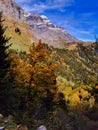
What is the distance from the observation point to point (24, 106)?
1767 inches

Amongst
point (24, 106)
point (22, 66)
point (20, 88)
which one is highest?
point (22, 66)

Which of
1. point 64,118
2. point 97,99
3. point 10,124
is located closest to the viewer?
point 10,124

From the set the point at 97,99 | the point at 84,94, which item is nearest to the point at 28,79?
the point at 97,99

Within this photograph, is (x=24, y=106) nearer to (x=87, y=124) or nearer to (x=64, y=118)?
(x=64, y=118)

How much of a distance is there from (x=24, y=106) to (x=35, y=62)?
790 cm

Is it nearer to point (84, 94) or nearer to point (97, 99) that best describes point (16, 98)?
point (97, 99)

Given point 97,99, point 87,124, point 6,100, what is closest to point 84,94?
point 97,99

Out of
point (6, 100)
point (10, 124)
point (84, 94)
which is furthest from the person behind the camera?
point (84, 94)

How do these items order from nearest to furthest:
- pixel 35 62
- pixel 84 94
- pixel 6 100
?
pixel 6 100 → pixel 35 62 → pixel 84 94

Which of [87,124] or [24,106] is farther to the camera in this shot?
[87,124]

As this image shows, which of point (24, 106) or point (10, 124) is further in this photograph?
point (24, 106)

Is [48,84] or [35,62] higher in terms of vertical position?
[35,62]

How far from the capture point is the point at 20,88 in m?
43.6

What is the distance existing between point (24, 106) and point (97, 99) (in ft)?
157
